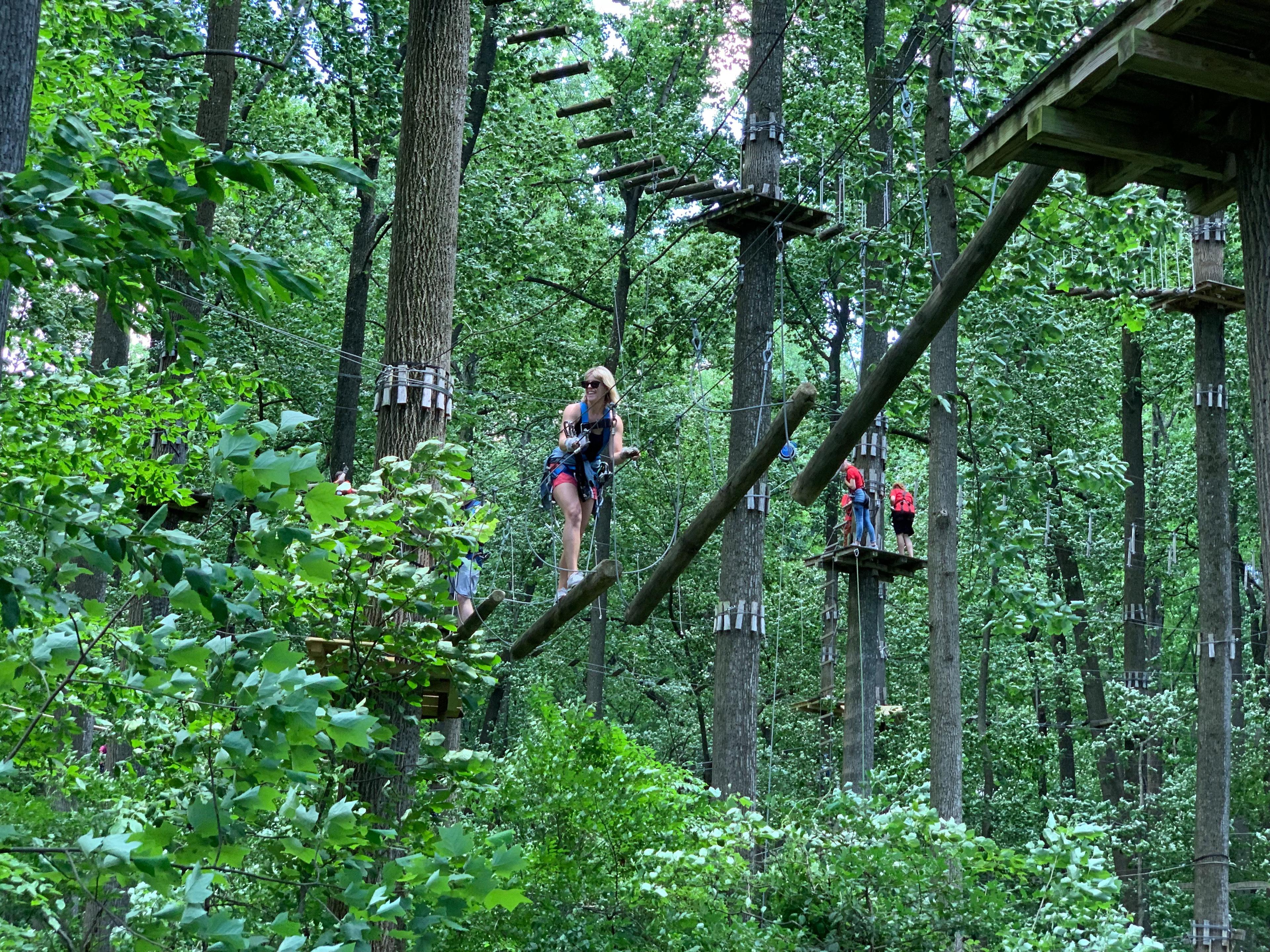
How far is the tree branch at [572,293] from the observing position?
61.7 feet

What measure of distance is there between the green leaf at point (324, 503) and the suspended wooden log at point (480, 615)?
3228 millimetres

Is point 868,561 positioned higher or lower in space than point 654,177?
lower

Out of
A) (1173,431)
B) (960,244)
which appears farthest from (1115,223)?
(1173,431)

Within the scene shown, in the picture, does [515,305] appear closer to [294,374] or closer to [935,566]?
[294,374]

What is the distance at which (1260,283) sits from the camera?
4336 millimetres

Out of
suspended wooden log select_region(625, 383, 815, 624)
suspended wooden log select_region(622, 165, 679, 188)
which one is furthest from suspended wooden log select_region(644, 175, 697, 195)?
suspended wooden log select_region(625, 383, 815, 624)

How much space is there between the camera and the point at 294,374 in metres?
20.5

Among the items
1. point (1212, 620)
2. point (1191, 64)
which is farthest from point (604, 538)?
point (1191, 64)

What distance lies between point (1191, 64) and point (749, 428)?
331 inches

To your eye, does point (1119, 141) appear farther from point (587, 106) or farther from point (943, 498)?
point (943, 498)

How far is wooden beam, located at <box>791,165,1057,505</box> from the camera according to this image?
5.26 m

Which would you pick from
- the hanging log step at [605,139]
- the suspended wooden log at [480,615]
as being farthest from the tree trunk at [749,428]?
the suspended wooden log at [480,615]

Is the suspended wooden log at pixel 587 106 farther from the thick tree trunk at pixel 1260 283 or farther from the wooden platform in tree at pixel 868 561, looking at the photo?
the thick tree trunk at pixel 1260 283

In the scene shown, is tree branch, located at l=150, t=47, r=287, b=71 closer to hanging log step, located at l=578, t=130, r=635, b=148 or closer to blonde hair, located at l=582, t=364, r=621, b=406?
hanging log step, located at l=578, t=130, r=635, b=148
